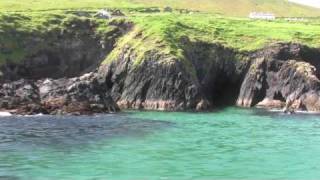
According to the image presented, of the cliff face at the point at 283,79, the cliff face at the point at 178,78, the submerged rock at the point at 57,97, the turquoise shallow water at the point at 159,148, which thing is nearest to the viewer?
the turquoise shallow water at the point at 159,148

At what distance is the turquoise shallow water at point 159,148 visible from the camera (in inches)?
1729

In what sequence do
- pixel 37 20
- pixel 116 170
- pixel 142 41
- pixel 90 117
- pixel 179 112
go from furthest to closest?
pixel 37 20, pixel 142 41, pixel 179 112, pixel 90 117, pixel 116 170

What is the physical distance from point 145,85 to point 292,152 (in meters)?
57.2

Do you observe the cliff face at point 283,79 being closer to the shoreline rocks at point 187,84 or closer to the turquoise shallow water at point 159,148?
the shoreline rocks at point 187,84

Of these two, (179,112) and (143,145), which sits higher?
(143,145)

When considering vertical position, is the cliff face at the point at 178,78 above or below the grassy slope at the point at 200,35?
below

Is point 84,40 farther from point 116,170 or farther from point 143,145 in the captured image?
point 116,170

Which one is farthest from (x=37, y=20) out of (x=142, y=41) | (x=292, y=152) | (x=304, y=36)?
(x=292, y=152)

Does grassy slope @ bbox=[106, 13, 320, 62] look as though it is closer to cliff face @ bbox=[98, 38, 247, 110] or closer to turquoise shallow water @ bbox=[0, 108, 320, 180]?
cliff face @ bbox=[98, 38, 247, 110]

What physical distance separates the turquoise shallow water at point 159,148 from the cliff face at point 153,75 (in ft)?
51.0

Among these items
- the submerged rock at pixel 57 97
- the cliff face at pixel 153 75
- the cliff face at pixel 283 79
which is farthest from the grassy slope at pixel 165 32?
the submerged rock at pixel 57 97

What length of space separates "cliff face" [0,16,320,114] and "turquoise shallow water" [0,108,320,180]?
51.0 feet

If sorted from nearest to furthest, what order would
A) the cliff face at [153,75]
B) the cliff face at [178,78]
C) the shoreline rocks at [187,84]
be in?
the shoreline rocks at [187,84] < the cliff face at [153,75] < the cliff face at [178,78]

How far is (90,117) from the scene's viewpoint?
288ft
